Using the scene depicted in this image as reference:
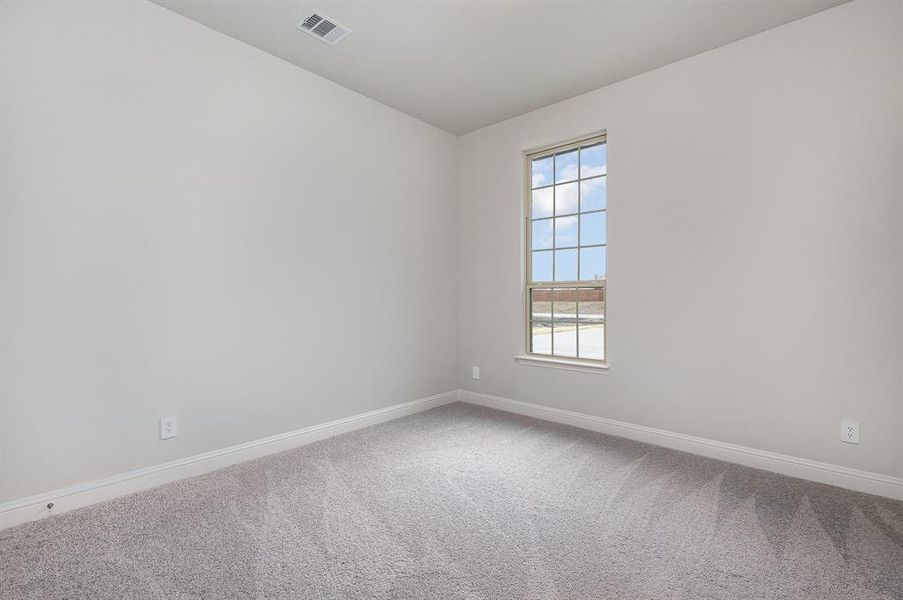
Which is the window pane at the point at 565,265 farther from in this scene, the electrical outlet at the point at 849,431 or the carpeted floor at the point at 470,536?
the electrical outlet at the point at 849,431

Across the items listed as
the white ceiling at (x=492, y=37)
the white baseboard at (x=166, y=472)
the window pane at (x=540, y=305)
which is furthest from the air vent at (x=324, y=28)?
the white baseboard at (x=166, y=472)

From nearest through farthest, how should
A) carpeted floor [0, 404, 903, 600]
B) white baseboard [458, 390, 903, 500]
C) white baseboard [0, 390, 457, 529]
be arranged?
1. carpeted floor [0, 404, 903, 600]
2. white baseboard [0, 390, 457, 529]
3. white baseboard [458, 390, 903, 500]

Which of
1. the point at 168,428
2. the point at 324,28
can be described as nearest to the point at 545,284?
the point at 324,28

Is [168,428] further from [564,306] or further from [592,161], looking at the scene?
[592,161]

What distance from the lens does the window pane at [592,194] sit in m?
3.43

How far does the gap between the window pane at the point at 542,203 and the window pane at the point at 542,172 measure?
0.07 m

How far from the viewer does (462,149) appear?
4.32 m

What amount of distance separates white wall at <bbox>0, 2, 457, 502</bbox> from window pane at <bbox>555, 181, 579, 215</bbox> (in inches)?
56.5

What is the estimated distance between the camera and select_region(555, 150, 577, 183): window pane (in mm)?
3600

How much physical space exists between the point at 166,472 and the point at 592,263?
3.23m

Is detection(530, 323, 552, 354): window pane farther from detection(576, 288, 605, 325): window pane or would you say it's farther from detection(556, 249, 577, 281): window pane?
detection(556, 249, 577, 281): window pane

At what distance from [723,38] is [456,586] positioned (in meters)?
3.36

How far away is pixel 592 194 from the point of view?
3.49 m

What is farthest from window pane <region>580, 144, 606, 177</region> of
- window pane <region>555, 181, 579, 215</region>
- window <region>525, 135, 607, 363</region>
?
window pane <region>555, 181, 579, 215</region>
